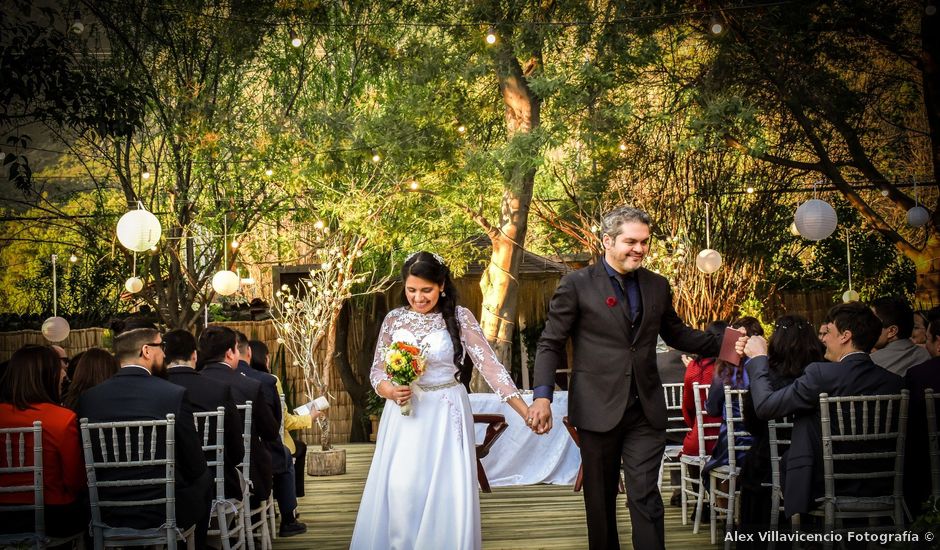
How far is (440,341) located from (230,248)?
1025 cm

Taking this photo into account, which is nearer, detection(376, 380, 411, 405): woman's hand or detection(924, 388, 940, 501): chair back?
detection(924, 388, 940, 501): chair back

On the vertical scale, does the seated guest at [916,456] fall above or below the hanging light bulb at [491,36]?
below

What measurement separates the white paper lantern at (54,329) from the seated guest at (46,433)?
27.6 ft

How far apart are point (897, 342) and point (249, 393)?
12.8 feet

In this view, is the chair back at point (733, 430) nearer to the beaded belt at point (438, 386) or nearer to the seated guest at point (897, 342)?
the seated guest at point (897, 342)

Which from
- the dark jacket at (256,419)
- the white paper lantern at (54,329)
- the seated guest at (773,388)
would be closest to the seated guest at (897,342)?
the seated guest at (773,388)

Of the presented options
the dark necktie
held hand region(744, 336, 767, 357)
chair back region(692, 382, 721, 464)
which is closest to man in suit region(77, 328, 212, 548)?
the dark necktie

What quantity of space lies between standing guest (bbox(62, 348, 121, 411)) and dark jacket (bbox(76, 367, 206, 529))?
1.43 feet

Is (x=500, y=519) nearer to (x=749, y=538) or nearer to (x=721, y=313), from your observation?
(x=749, y=538)

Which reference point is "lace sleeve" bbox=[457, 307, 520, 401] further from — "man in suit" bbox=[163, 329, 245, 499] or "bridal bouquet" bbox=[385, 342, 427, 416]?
"man in suit" bbox=[163, 329, 245, 499]

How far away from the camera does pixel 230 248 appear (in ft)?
47.5

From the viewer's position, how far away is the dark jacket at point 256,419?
6160 mm

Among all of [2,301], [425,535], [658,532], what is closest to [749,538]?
[658,532]

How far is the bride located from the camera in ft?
14.9
